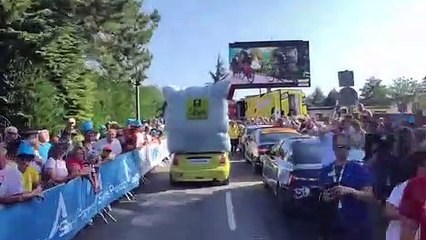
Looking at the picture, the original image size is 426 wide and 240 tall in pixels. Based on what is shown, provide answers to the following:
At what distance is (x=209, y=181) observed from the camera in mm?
18844

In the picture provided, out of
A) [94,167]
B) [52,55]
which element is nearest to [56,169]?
[94,167]

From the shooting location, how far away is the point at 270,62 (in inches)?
2126

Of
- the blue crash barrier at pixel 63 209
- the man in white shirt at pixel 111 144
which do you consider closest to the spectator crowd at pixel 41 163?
the man in white shirt at pixel 111 144

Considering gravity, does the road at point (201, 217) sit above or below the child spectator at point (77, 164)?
below

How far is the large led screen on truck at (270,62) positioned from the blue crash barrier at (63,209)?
39.1 metres

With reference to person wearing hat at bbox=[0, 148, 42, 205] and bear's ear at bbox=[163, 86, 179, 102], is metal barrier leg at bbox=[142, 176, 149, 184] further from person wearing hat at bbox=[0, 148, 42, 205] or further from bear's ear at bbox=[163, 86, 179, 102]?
person wearing hat at bbox=[0, 148, 42, 205]

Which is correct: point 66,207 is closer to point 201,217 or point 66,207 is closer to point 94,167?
point 94,167

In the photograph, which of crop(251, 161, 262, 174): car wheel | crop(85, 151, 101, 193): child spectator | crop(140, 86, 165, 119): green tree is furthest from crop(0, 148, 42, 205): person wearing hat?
crop(140, 86, 165, 119): green tree

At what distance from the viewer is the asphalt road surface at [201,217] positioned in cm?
1136

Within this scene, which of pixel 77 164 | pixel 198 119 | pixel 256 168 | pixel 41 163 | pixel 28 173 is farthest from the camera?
pixel 256 168

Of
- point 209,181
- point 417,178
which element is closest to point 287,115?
point 209,181

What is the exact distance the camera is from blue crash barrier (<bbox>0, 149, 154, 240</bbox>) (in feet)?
24.8

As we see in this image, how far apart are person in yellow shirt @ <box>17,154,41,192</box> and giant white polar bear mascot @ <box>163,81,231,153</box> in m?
9.57

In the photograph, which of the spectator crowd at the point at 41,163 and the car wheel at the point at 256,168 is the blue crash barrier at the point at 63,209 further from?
the car wheel at the point at 256,168
